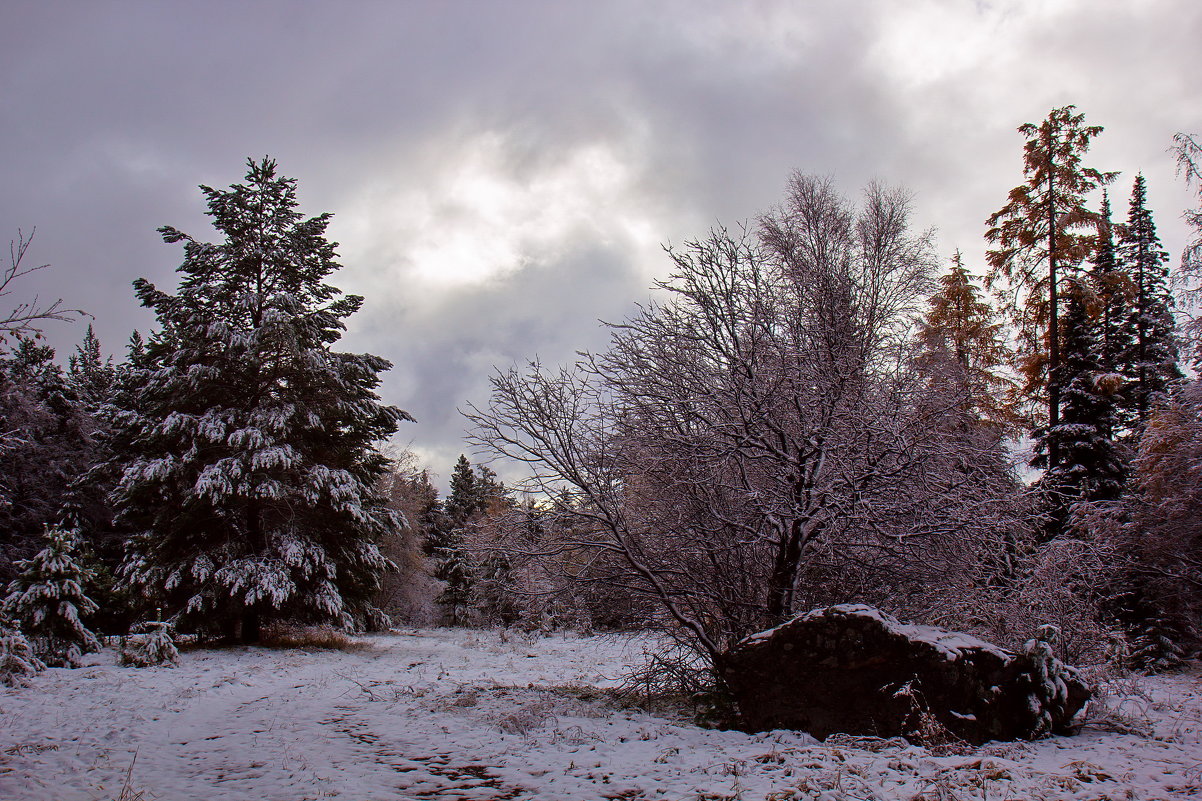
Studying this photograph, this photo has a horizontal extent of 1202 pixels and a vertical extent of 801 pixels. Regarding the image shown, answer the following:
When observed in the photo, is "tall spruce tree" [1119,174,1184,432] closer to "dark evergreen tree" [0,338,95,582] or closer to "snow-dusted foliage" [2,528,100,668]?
"snow-dusted foliage" [2,528,100,668]

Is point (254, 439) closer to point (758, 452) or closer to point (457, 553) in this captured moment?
point (758, 452)

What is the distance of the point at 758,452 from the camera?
7465 mm

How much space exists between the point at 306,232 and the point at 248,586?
364 inches

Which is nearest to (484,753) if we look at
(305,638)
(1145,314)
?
(305,638)

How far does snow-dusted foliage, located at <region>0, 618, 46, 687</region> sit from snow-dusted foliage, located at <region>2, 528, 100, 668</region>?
0.68m

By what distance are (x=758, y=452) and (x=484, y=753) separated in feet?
13.9

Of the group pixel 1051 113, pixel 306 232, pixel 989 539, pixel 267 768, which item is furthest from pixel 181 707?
pixel 1051 113

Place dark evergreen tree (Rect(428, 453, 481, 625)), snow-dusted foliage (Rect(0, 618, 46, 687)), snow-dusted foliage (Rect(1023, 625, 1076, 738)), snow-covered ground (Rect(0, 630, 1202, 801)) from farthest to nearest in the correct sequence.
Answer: dark evergreen tree (Rect(428, 453, 481, 625)) → snow-dusted foliage (Rect(0, 618, 46, 687)) → snow-dusted foliage (Rect(1023, 625, 1076, 738)) → snow-covered ground (Rect(0, 630, 1202, 801))

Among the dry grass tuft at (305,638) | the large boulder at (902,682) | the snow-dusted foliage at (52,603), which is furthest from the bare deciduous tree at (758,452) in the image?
the dry grass tuft at (305,638)

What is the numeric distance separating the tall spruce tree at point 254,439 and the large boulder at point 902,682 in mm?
11815

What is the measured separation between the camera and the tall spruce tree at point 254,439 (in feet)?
47.7

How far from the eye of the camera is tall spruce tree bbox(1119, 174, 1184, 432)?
64.8 feet

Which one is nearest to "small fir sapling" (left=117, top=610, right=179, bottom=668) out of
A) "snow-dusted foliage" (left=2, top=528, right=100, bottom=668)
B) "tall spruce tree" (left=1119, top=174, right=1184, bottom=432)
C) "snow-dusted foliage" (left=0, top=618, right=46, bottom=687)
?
"snow-dusted foliage" (left=2, top=528, right=100, bottom=668)

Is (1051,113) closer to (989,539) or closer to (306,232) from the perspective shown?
(989,539)
